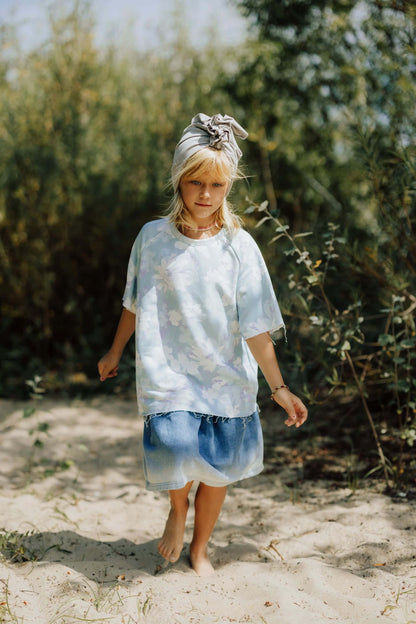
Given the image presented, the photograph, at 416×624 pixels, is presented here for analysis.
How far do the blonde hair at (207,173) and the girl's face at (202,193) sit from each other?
0.01 m

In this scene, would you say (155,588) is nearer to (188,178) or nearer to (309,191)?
(188,178)

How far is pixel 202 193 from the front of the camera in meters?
2.18

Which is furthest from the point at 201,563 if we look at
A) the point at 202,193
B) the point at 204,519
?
the point at 202,193

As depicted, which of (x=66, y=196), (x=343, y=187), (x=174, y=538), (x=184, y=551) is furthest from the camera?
(x=343, y=187)

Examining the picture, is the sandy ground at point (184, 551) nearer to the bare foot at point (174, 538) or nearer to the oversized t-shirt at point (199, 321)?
the bare foot at point (174, 538)

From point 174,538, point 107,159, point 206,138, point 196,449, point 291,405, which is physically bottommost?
point 174,538

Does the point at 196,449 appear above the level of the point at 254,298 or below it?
below

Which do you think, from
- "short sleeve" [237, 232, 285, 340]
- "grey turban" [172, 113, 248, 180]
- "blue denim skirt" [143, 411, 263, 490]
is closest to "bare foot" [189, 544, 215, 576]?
"blue denim skirt" [143, 411, 263, 490]

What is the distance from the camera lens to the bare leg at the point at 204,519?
7.80 ft

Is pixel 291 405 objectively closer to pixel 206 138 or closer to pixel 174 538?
pixel 174 538

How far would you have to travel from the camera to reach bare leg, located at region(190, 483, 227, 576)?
2377mm

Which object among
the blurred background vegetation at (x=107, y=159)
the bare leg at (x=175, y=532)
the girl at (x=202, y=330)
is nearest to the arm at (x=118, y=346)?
the girl at (x=202, y=330)

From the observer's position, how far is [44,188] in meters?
5.13

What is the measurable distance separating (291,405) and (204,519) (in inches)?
22.6
